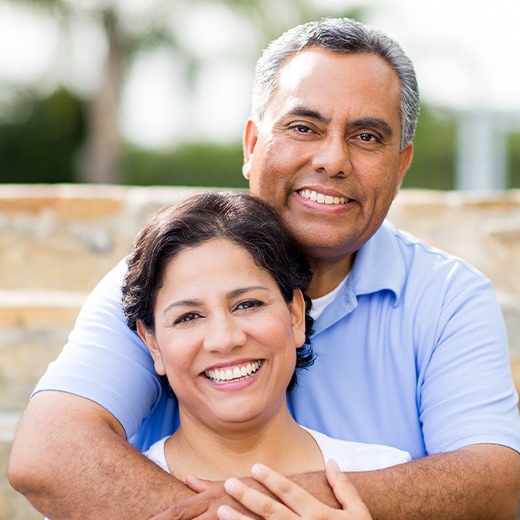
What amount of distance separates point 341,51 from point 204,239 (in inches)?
30.0

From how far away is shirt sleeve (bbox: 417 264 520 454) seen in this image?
2229 millimetres

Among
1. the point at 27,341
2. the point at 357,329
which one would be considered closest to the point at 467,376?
the point at 357,329

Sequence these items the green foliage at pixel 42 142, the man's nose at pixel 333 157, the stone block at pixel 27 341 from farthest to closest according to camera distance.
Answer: the green foliage at pixel 42 142 < the stone block at pixel 27 341 < the man's nose at pixel 333 157

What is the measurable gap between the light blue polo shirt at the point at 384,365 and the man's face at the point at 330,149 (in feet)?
0.61

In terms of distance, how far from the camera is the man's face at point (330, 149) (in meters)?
2.44

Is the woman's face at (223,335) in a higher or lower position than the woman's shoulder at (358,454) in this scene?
higher

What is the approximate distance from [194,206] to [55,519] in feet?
2.57

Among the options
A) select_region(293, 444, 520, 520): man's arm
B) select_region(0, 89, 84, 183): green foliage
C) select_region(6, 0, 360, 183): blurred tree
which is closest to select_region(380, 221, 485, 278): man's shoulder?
select_region(293, 444, 520, 520): man's arm

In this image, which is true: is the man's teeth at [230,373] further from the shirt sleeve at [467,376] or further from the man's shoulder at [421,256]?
the man's shoulder at [421,256]

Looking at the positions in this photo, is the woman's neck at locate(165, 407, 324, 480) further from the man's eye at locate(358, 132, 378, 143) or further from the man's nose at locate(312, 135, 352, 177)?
the man's eye at locate(358, 132, 378, 143)

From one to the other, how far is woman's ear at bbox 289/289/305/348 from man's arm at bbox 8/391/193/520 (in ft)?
1.48

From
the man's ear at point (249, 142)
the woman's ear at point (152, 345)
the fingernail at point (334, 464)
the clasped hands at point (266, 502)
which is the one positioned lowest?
the clasped hands at point (266, 502)

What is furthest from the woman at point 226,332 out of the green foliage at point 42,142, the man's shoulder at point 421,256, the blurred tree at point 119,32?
the green foliage at point 42,142

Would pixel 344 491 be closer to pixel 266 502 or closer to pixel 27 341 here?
pixel 266 502
